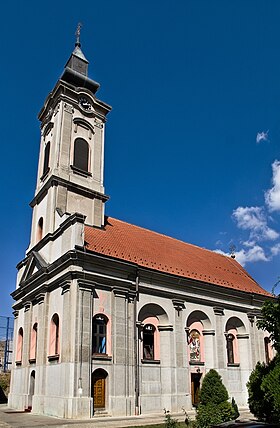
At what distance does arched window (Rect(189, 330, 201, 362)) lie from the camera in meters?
25.9

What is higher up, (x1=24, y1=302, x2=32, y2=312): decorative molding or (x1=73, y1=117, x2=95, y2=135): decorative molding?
(x1=73, y1=117, x2=95, y2=135): decorative molding

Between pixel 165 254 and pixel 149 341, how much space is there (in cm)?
654

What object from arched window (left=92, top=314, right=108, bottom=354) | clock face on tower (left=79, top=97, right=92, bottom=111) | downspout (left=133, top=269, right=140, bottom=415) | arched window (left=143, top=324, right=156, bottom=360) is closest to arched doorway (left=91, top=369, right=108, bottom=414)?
arched window (left=92, top=314, right=108, bottom=354)

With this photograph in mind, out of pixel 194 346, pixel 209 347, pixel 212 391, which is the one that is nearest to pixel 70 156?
pixel 194 346

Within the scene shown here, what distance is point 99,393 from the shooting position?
20.6 m

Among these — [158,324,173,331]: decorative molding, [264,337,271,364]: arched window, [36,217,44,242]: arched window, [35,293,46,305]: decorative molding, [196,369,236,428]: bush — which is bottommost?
[196,369,236,428]: bush

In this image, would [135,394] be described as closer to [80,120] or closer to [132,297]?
[132,297]

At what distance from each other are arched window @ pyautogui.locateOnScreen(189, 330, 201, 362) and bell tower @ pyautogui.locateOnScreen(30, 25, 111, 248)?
9472 mm

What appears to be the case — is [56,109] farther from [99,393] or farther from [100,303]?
[99,393]

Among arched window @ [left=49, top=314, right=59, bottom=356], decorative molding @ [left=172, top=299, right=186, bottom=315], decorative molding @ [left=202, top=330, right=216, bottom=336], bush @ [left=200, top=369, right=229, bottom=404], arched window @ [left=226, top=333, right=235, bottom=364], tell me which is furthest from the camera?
arched window @ [left=226, top=333, right=235, bottom=364]

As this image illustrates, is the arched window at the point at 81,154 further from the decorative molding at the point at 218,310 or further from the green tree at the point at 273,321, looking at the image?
the green tree at the point at 273,321

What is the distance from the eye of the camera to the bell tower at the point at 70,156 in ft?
86.2

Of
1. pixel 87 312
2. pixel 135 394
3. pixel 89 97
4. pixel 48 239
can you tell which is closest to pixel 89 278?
pixel 87 312

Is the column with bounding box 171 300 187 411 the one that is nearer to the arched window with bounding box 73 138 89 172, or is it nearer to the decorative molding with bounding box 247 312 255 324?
the decorative molding with bounding box 247 312 255 324
